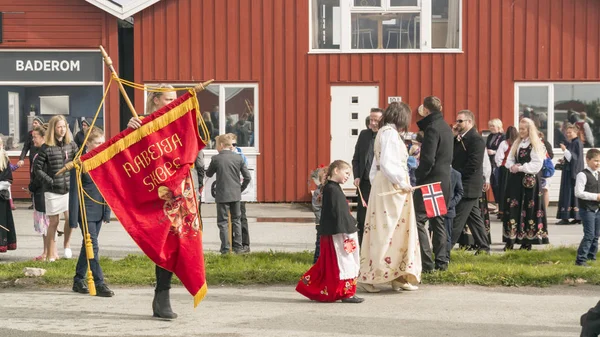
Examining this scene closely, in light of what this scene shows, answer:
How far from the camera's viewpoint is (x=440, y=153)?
1101 cm

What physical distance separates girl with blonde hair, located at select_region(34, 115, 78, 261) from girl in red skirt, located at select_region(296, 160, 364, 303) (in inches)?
136

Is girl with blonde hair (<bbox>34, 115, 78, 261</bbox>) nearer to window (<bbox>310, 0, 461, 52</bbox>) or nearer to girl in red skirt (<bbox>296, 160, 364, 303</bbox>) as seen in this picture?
girl in red skirt (<bbox>296, 160, 364, 303</bbox>)

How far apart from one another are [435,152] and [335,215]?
1638 millimetres

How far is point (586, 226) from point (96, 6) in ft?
41.4

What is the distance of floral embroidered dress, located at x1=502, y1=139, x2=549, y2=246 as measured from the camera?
1343 cm

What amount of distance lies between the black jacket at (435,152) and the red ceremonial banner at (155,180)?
287 centimetres

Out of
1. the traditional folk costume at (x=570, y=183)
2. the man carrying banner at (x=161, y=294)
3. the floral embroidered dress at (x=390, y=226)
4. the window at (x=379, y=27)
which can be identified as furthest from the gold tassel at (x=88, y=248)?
the window at (x=379, y=27)

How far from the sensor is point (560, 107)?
836 inches

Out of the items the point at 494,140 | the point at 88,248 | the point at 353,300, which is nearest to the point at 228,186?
the point at 353,300

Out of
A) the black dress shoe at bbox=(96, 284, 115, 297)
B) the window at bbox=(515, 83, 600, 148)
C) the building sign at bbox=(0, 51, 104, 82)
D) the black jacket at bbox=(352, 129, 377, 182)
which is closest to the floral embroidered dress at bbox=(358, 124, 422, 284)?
the black jacket at bbox=(352, 129, 377, 182)

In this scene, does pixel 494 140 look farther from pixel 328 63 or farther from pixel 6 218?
pixel 6 218

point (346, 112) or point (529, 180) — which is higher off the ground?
point (346, 112)

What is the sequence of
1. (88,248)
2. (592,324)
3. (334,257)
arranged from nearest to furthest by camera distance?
(592,324)
(88,248)
(334,257)

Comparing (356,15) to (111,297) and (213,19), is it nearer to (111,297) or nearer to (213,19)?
(213,19)
